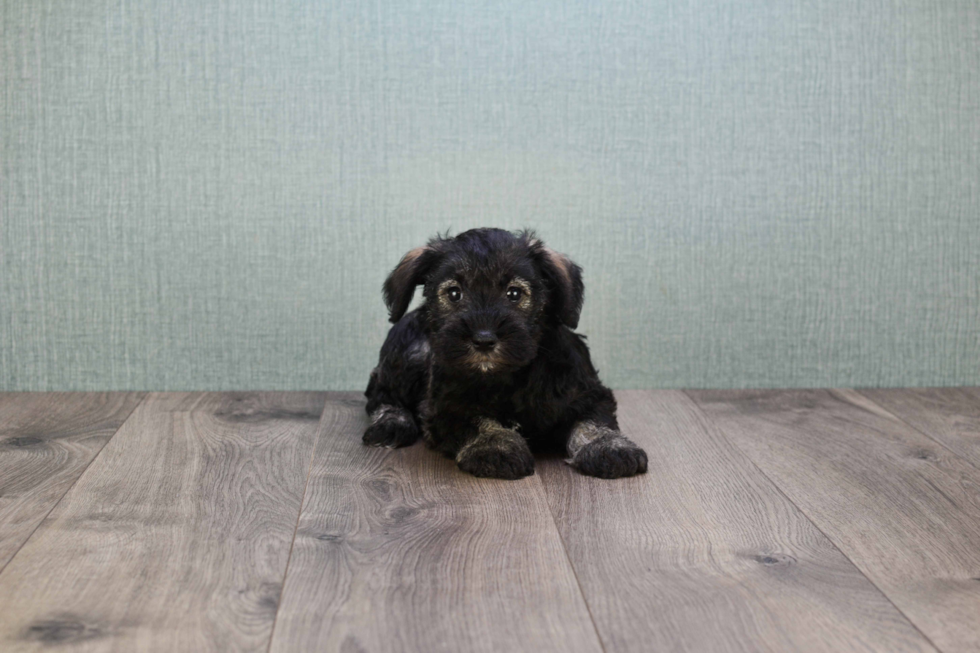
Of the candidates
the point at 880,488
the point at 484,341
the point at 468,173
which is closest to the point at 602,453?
the point at 484,341

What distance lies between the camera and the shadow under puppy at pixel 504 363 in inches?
96.1

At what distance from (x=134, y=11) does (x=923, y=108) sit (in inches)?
108

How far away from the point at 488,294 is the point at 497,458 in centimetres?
41

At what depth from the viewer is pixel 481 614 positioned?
1677 mm

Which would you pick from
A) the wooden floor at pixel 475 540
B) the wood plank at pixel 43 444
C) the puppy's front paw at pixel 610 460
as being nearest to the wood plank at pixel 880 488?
the wooden floor at pixel 475 540

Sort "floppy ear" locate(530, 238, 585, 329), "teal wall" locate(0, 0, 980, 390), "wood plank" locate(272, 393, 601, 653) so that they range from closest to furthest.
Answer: "wood plank" locate(272, 393, 601, 653) < "floppy ear" locate(530, 238, 585, 329) < "teal wall" locate(0, 0, 980, 390)

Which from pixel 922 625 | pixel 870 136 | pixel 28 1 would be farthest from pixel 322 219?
pixel 922 625

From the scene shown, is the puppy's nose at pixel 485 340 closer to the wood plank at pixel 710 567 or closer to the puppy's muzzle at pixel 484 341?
the puppy's muzzle at pixel 484 341

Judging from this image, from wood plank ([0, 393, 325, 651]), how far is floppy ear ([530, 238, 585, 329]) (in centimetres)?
79

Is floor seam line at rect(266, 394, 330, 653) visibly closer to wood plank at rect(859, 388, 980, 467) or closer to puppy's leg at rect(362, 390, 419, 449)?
puppy's leg at rect(362, 390, 419, 449)

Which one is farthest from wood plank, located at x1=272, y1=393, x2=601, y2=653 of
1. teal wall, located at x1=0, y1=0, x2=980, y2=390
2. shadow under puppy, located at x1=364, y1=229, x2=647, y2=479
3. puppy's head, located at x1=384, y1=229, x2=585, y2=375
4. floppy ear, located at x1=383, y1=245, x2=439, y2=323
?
teal wall, located at x1=0, y1=0, x2=980, y2=390

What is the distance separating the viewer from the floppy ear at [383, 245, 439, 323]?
2.65 meters

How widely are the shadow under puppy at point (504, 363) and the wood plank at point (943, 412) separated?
3.30 ft

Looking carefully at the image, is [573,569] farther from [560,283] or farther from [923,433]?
[923,433]
